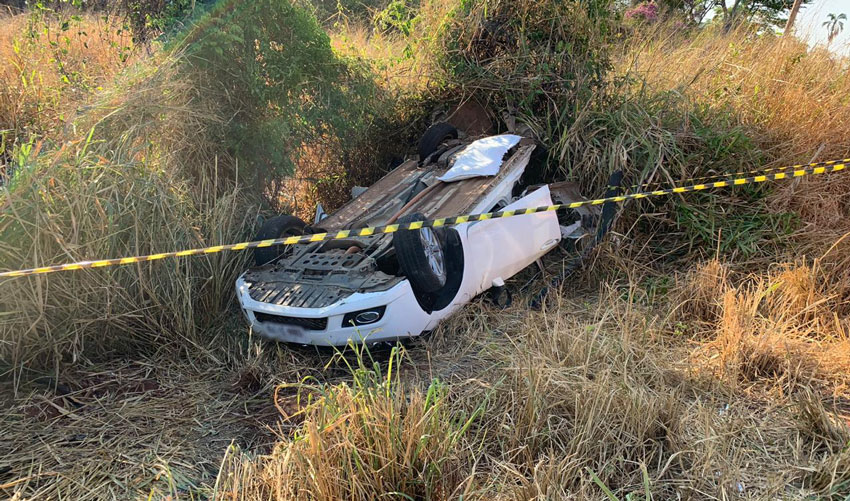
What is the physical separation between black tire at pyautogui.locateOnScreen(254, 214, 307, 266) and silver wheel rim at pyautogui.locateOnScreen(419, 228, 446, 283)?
1041 mm

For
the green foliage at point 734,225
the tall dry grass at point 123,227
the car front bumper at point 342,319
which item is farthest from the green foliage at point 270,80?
the green foliage at point 734,225

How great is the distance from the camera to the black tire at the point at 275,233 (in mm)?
3859

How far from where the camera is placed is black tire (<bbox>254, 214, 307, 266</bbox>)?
3.86m

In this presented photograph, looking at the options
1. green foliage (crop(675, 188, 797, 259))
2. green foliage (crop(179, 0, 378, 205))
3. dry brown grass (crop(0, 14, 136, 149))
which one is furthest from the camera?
green foliage (crop(675, 188, 797, 259))

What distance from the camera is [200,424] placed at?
2.85m

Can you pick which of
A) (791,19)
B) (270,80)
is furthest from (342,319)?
(791,19)

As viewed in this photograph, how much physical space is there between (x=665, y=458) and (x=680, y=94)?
3.98 meters

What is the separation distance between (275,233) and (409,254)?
1.13m

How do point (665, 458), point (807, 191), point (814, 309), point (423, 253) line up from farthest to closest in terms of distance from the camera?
point (807, 191) < point (814, 309) < point (423, 253) < point (665, 458)

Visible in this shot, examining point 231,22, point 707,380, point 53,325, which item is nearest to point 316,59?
point 231,22

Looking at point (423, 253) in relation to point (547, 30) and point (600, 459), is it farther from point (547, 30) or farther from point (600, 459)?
point (547, 30)

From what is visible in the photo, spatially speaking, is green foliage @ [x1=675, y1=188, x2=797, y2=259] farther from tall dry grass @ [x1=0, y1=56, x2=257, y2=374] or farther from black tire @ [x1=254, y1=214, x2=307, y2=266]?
tall dry grass @ [x1=0, y1=56, x2=257, y2=374]

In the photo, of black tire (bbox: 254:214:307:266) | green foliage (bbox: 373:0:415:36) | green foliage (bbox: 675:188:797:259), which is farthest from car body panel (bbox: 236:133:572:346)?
green foliage (bbox: 373:0:415:36)

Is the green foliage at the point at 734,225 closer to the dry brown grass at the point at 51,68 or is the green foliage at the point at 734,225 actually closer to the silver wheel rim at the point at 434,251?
the silver wheel rim at the point at 434,251
